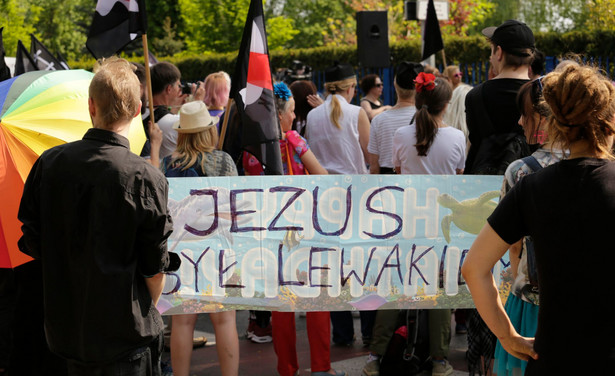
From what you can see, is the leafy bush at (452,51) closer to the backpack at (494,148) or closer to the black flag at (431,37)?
the black flag at (431,37)

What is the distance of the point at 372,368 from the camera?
523 cm

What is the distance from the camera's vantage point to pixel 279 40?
1286 inches

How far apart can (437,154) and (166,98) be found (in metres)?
2.47

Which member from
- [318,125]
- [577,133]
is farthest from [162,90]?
[577,133]

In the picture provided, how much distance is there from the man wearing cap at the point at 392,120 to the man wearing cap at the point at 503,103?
124cm

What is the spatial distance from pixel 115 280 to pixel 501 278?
2.68m

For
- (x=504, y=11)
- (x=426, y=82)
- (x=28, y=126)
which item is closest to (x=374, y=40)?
(x=426, y=82)

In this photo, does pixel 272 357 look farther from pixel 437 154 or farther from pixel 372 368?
pixel 437 154

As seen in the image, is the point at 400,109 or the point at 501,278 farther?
the point at 400,109

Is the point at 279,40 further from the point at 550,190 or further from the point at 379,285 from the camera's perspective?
the point at 550,190

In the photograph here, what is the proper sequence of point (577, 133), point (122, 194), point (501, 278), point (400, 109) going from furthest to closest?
point (400, 109), point (501, 278), point (122, 194), point (577, 133)

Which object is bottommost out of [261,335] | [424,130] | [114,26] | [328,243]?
[261,335]

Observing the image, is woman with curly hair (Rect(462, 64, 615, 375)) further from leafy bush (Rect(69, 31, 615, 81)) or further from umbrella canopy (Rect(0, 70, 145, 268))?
leafy bush (Rect(69, 31, 615, 81))

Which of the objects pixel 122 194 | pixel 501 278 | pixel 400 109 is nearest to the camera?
pixel 122 194
